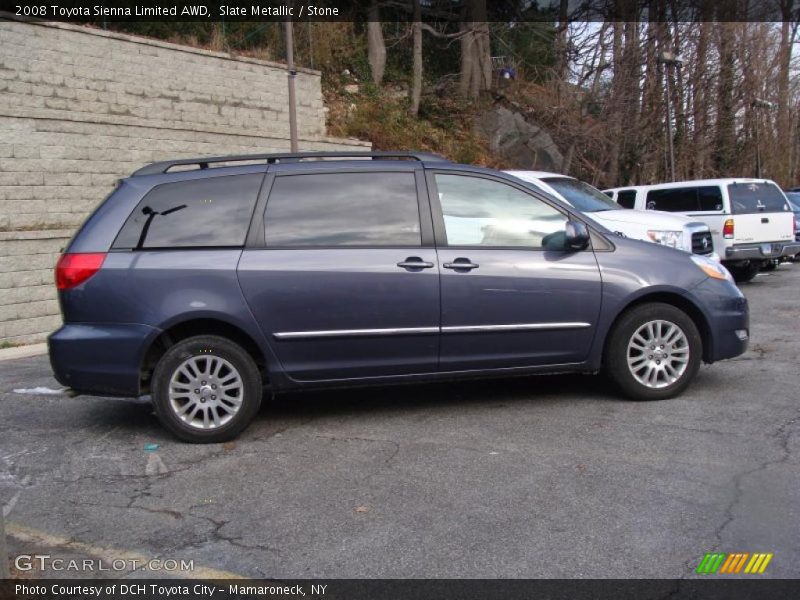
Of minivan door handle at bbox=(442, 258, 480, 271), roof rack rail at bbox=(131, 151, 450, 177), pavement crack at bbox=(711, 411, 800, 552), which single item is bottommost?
pavement crack at bbox=(711, 411, 800, 552)

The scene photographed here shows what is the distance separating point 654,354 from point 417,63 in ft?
62.3

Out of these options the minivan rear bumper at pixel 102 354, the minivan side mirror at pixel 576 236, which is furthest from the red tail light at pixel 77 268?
the minivan side mirror at pixel 576 236

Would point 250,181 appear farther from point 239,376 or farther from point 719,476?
point 719,476

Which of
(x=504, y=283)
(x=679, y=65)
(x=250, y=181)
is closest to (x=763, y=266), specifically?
(x=679, y=65)

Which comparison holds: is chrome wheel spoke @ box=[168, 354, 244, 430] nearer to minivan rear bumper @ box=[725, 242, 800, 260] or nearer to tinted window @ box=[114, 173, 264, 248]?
tinted window @ box=[114, 173, 264, 248]

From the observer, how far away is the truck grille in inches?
422

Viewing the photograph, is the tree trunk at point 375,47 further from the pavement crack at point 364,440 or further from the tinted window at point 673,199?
the pavement crack at point 364,440

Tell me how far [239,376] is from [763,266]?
13210 mm

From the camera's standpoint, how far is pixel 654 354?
565cm

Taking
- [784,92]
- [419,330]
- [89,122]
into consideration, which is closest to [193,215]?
[419,330]

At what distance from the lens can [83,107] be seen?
13.7 meters

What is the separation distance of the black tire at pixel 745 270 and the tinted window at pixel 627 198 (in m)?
2.08

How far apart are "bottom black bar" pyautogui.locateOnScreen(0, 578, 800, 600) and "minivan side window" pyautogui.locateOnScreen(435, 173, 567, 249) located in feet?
9.03

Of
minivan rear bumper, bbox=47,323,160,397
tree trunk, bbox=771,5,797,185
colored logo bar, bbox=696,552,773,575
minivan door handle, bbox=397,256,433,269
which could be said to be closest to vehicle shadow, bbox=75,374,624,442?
minivan rear bumper, bbox=47,323,160,397
